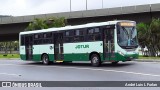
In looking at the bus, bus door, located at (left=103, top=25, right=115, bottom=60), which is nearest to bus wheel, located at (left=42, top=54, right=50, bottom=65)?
the bus

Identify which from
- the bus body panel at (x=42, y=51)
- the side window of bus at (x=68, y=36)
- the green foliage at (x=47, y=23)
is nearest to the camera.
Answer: the side window of bus at (x=68, y=36)

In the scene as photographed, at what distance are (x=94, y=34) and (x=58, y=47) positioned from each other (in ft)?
14.2

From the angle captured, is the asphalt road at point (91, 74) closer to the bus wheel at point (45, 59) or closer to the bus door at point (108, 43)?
the bus door at point (108, 43)

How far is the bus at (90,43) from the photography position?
22359 millimetres

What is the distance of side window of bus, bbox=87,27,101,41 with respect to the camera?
2333 centimetres

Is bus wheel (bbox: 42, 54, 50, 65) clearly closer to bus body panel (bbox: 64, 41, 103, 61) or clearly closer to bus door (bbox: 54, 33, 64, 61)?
bus door (bbox: 54, 33, 64, 61)

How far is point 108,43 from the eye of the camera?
22.7 metres

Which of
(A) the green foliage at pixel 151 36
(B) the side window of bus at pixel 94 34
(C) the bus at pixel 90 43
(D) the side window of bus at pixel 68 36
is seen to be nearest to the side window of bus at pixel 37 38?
(C) the bus at pixel 90 43

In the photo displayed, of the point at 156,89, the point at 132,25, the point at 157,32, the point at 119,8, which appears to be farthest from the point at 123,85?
the point at 119,8

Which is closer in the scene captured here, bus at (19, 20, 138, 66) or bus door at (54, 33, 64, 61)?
bus at (19, 20, 138, 66)

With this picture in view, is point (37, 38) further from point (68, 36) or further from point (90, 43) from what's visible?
point (90, 43)

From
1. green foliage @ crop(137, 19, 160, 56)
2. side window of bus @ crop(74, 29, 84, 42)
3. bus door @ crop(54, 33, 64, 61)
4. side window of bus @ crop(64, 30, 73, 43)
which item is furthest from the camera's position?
green foliage @ crop(137, 19, 160, 56)

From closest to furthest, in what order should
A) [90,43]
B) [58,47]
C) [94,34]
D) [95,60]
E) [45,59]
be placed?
1. [95,60]
2. [94,34]
3. [90,43]
4. [58,47]
5. [45,59]

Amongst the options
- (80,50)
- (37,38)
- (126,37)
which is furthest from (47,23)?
(126,37)
